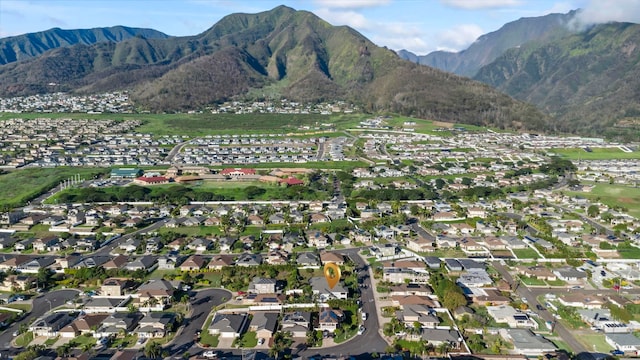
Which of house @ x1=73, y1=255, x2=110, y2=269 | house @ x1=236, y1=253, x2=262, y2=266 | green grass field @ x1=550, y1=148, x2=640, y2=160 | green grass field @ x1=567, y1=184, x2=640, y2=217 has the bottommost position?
house @ x1=73, y1=255, x2=110, y2=269

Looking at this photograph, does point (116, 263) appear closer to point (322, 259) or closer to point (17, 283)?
point (17, 283)

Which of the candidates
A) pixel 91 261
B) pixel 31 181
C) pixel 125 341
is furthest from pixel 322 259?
pixel 31 181

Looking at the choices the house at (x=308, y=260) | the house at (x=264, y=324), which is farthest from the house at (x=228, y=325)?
the house at (x=308, y=260)

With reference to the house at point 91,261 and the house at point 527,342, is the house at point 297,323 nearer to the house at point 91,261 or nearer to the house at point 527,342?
the house at point 527,342

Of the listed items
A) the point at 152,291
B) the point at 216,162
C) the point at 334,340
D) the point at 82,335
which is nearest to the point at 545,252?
the point at 334,340

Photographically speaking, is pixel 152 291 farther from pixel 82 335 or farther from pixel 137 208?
pixel 137 208

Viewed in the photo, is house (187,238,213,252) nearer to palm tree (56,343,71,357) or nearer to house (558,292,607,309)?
palm tree (56,343,71,357)

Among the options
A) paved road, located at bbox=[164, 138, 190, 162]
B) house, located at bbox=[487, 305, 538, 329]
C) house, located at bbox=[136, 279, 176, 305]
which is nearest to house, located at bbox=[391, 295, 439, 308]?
house, located at bbox=[487, 305, 538, 329]
